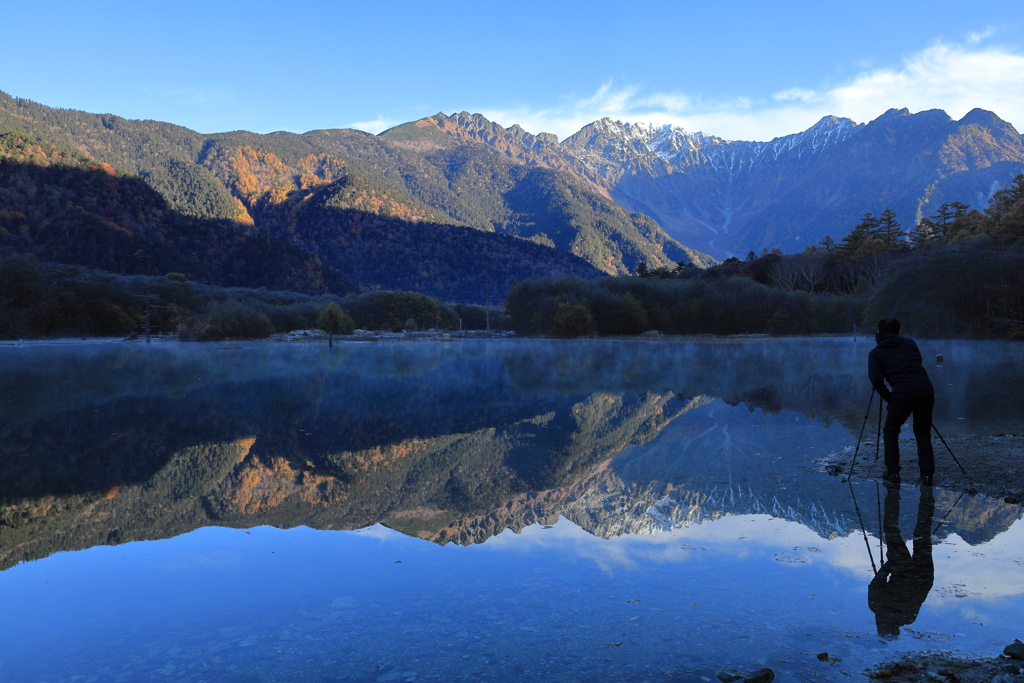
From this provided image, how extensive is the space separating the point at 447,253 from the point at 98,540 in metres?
132

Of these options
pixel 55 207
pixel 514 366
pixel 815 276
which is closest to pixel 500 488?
pixel 514 366

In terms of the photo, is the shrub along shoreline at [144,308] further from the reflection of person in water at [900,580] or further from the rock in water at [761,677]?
the rock in water at [761,677]

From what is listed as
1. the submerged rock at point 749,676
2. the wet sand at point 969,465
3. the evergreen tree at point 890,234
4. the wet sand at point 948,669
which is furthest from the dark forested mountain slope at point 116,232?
the wet sand at point 948,669

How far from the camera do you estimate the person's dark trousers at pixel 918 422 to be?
6.07 meters

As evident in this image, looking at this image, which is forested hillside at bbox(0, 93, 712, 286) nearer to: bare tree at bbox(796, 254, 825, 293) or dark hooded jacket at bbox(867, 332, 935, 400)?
bare tree at bbox(796, 254, 825, 293)

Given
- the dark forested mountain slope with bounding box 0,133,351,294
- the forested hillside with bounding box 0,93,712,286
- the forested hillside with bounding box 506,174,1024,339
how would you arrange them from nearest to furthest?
the forested hillside with bounding box 506,174,1024,339 < the dark forested mountain slope with bounding box 0,133,351,294 < the forested hillside with bounding box 0,93,712,286

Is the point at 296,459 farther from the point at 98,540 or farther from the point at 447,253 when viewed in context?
the point at 447,253

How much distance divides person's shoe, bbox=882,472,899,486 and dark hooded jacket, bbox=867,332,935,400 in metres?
0.73

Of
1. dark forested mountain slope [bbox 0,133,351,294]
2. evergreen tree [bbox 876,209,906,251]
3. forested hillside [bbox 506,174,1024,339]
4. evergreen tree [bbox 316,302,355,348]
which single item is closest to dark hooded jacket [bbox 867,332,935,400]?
forested hillside [bbox 506,174,1024,339]

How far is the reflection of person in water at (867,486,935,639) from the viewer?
345cm

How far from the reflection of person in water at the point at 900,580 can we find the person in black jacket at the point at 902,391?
1.12 meters

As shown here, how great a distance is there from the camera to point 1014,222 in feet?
130

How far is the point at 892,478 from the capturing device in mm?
6324

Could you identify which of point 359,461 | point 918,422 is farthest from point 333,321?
point 918,422
